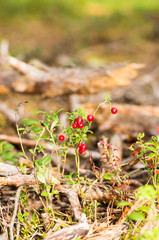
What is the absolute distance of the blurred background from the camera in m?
5.96

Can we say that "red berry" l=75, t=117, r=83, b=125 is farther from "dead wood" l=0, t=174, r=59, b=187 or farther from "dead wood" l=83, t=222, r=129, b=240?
"dead wood" l=83, t=222, r=129, b=240

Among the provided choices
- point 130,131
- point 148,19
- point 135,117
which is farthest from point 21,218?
point 148,19

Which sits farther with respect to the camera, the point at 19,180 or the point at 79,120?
the point at 19,180

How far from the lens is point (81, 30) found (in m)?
8.67

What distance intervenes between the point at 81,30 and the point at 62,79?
6.37 meters

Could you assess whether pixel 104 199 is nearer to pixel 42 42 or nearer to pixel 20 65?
pixel 20 65

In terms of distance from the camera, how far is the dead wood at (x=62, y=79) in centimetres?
301

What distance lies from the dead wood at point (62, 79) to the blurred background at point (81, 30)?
6.35 feet

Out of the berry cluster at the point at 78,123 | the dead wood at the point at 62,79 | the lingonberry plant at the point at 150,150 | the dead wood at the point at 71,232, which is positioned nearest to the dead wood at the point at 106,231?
the dead wood at the point at 71,232

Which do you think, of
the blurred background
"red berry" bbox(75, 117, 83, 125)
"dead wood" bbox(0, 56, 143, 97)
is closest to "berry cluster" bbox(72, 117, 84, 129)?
"red berry" bbox(75, 117, 83, 125)

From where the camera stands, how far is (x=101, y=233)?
1.34 metres

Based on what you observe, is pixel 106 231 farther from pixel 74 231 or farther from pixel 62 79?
pixel 62 79

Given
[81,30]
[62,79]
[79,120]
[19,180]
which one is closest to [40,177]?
[19,180]

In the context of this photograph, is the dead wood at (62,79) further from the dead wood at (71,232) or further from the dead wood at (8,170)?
the dead wood at (71,232)
